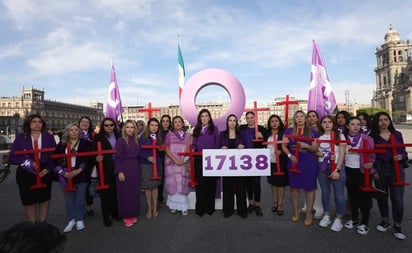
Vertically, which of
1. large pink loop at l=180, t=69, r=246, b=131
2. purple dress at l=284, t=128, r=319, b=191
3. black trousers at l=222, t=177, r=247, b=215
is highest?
large pink loop at l=180, t=69, r=246, b=131

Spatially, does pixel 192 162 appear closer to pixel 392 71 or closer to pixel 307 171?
pixel 307 171

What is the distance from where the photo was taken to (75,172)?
3.93 meters

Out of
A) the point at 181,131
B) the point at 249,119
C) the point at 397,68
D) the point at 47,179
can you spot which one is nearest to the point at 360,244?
the point at 249,119

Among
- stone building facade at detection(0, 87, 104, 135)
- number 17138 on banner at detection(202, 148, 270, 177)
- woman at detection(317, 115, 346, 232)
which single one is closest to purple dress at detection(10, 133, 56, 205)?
number 17138 on banner at detection(202, 148, 270, 177)

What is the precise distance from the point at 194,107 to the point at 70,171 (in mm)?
2642

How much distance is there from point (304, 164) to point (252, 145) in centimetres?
94

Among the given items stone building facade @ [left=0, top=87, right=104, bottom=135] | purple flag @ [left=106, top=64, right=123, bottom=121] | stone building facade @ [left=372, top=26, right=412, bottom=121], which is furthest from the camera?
stone building facade @ [left=0, top=87, right=104, bottom=135]

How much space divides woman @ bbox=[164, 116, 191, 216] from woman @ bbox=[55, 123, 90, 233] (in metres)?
1.34

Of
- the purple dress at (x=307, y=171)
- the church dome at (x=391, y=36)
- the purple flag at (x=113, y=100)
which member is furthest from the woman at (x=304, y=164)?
the church dome at (x=391, y=36)

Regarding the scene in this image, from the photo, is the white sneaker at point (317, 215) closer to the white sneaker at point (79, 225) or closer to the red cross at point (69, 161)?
the white sneaker at point (79, 225)

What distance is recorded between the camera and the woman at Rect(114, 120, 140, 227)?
420 cm

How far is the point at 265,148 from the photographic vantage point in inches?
175

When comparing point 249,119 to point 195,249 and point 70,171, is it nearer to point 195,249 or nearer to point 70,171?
point 195,249

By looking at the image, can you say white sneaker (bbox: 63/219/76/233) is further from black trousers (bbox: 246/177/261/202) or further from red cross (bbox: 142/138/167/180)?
black trousers (bbox: 246/177/261/202)
